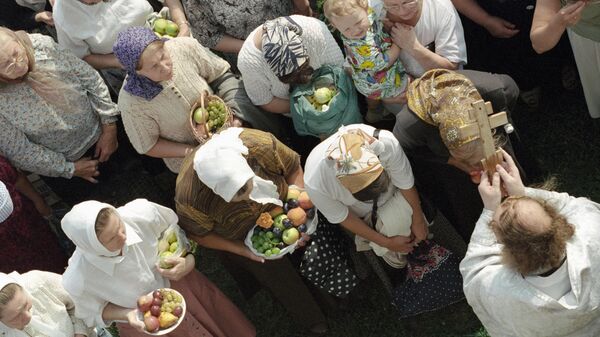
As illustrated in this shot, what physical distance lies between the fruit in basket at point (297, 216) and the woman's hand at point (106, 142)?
67.2 inches

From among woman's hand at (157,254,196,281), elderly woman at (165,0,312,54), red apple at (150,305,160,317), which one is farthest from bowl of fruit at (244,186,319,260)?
elderly woman at (165,0,312,54)

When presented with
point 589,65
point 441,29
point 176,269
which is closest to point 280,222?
point 176,269

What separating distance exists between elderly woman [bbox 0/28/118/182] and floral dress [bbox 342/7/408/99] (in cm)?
181

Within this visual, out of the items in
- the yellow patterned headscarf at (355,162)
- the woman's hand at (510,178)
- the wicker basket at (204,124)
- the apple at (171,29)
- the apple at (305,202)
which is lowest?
the apple at (305,202)

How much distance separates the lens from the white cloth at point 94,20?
4.68m

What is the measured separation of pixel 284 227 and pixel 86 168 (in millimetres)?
1791

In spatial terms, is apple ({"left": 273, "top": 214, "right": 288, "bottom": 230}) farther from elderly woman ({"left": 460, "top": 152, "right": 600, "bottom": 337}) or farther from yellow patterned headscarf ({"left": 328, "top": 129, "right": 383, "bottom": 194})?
elderly woman ({"left": 460, "top": 152, "right": 600, "bottom": 337})

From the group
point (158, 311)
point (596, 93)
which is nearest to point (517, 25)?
point (596, 93)

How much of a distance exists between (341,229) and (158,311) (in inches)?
47.1

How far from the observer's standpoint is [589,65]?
4.29 meters

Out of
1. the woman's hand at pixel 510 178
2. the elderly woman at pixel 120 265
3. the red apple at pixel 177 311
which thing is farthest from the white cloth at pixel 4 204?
the woman's hand at pixel 510 178

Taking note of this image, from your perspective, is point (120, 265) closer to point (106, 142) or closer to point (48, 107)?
point (48, 107)

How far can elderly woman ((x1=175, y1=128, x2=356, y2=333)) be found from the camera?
360 cm

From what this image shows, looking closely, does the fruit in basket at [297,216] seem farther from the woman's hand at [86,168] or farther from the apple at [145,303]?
the woman's hand at [86,168]
